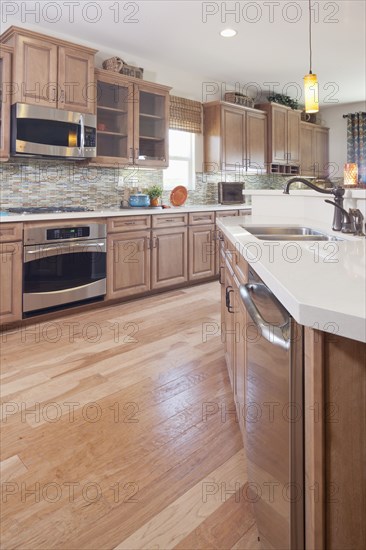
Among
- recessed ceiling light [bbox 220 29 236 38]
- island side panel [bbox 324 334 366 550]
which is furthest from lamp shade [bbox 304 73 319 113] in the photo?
island side panel [bbox 324 334 366 550]

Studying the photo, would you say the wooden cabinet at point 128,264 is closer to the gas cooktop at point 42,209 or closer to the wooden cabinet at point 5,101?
the gas cooktop at point 42,209

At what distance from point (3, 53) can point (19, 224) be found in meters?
1.34

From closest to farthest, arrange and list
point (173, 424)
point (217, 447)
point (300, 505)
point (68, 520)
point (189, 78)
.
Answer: point (300, 505) < point (68, 520) < point (217, 447) < point (173, 424) < point (189, 78)

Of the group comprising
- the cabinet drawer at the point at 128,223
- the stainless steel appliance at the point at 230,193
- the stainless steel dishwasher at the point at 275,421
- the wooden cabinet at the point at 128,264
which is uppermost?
the stainless steel appliance at the point at 230,193

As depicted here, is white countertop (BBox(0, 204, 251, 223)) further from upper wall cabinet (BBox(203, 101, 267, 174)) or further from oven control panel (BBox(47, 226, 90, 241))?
upper wall cabinet (BBox(203, 101, 267, 174))

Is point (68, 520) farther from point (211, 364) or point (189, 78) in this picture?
point (189, 78)

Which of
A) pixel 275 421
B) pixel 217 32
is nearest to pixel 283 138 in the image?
pixel 217 32

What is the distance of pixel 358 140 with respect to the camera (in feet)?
23.2

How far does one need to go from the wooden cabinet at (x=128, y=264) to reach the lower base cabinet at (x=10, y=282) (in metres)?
0.87

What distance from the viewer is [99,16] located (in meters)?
3.50

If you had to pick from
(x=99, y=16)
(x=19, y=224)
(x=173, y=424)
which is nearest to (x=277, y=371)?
(x=173, y=424)

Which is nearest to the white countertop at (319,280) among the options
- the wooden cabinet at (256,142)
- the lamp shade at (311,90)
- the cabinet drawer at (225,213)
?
the lamp shade at (311,90)

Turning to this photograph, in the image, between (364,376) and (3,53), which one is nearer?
(364,376)

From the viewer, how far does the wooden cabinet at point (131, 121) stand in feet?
12.9
